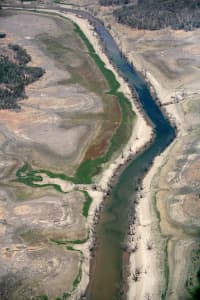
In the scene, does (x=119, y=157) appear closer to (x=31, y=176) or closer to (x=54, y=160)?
(x=54, y=160)

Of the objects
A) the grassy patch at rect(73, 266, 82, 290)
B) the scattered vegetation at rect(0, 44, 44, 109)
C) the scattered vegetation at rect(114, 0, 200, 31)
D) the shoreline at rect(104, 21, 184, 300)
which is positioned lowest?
the grassy patch at rect(73, 266, 82, 290)

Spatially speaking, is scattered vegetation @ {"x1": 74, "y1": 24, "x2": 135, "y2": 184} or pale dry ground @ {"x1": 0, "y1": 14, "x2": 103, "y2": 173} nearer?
scattered vegetation @ {"x1": 74, "y1": 24, "x2": 135, "y2": 184}

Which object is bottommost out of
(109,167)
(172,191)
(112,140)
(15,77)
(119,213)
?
(119,213)

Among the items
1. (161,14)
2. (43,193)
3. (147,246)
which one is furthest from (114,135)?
(161,14)

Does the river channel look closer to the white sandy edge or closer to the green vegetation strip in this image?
the white sandy edge

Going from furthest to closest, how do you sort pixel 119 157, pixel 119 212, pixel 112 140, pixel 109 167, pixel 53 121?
pixel 53 121 → pixel 112 140 → pixel 119 157 → pixel 109 167 → pixel 119 212

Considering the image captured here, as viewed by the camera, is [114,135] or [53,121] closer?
[114,135]

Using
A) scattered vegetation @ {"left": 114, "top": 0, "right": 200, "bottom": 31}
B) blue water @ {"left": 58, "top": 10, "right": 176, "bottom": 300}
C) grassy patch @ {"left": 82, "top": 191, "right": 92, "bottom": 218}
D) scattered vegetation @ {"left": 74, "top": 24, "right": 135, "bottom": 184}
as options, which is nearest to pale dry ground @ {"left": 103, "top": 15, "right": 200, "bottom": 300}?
blue water @ {"left": 58, "top": 10, "right": 176, "bottom": 300}
